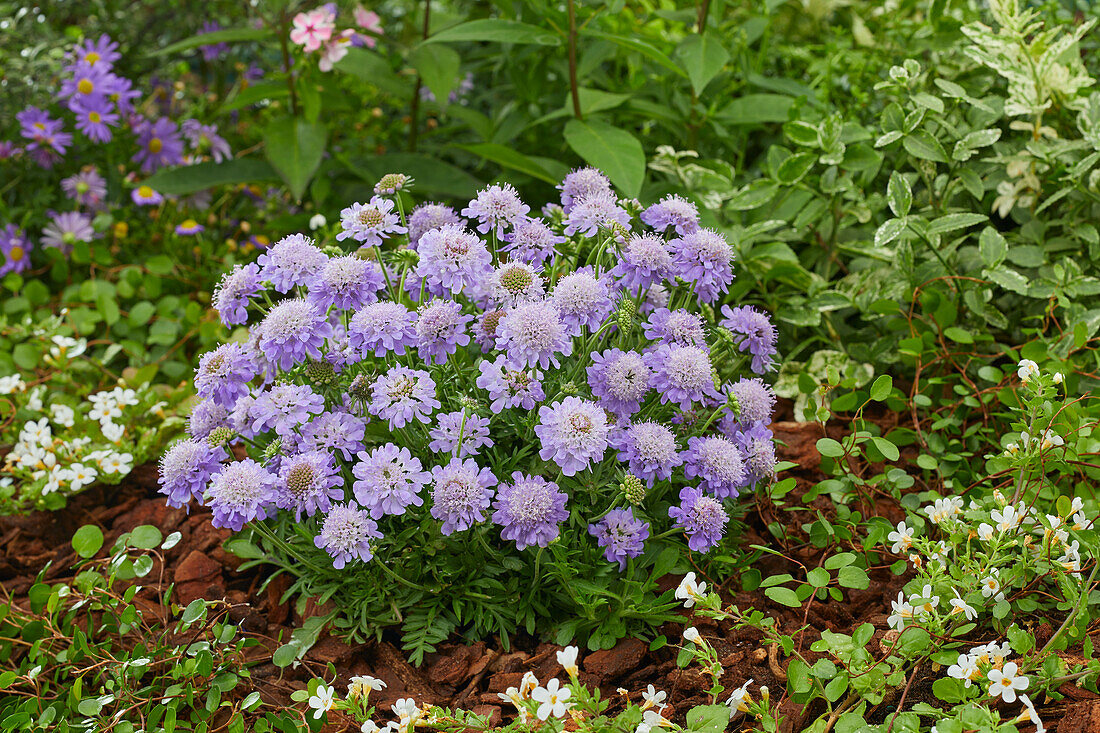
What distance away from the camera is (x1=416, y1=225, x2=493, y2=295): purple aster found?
1.56m

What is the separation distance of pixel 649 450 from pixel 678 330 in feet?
0.84

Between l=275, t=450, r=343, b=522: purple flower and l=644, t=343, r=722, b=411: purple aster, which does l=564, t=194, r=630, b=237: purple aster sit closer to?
l=644, t=343, r=722, b=411: purple aster

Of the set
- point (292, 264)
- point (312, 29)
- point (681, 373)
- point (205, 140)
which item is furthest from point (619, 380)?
point (205, 140)

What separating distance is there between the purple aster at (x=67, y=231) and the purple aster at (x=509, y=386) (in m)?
2.25

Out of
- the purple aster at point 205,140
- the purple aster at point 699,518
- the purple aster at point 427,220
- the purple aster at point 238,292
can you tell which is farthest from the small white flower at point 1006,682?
the purple aster at point 205,140

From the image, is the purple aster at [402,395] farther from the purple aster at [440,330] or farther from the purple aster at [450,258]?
the purple aster at [450,258]

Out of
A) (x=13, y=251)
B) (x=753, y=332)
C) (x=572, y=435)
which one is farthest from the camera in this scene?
(x=13, y=251)

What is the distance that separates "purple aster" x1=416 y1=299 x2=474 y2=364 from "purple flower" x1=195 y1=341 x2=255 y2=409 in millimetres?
344

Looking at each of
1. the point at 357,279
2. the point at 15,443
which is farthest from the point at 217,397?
the point at 15,443

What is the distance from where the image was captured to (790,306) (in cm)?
246

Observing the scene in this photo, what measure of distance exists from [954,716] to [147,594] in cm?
160

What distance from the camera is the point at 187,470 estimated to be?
162 centimetres

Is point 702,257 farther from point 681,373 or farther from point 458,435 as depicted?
point 458,435

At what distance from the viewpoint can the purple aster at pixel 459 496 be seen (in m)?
1.46
